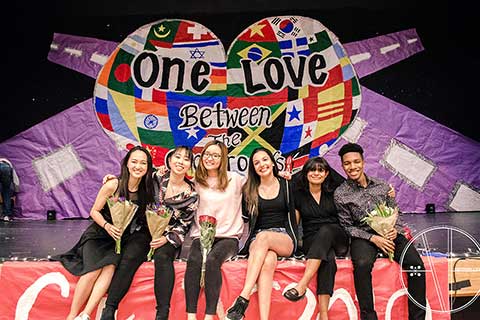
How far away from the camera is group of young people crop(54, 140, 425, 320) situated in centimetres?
260

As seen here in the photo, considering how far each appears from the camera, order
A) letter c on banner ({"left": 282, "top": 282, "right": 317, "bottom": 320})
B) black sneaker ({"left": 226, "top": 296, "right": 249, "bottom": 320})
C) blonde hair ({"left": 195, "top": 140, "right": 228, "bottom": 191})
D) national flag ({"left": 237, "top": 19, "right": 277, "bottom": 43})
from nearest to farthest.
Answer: black sneaker ({"left": 226, "top": 296, "right": 249, "bottom": 320})
letter c on banner ({"left": 282, "top": 282, "right": 317, "bottom": 320})
blonde hair ({"left": 195, "top": 140, "right": 228, "bottom": 191})
national flag ({"left": 237, "top": 19, "right": 277, "bottom": 43})

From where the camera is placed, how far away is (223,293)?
273cm

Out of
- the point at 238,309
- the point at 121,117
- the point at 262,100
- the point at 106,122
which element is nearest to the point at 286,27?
the point at 262,100

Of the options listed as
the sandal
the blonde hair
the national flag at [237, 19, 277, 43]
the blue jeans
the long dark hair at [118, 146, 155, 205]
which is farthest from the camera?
the national flag at [237, 19, 277, 43]

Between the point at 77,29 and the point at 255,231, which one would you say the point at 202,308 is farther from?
the point at 77,29

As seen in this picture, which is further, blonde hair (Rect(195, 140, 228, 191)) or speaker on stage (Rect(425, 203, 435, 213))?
speaker on stage (Rect(425, 203, 435, 213))

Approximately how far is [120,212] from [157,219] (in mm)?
219

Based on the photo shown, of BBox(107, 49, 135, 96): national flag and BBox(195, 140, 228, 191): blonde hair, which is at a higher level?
BBox(107, 49, 135, 96): national flag

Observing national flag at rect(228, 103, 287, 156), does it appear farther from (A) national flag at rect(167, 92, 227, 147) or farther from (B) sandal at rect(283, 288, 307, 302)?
(B) sandal at rect(283, 288, 307, 302)

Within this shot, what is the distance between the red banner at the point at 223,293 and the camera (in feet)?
8.87

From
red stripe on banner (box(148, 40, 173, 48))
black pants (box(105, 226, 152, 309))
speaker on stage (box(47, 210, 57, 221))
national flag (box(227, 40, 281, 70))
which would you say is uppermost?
red stripe on banner (box(148, 40, 173, 48))

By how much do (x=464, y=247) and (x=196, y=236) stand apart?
1986 millimetres

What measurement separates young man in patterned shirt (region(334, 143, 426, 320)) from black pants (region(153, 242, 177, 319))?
1.05 meters

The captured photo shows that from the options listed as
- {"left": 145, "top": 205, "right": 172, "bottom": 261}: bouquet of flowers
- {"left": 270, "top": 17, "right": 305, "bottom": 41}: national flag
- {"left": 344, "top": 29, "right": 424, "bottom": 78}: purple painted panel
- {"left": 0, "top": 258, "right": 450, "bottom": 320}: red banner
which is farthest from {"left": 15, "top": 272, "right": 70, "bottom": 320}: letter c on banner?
{"left": 344, "top": 29, "right": 424, "bottom": 78}: purple painted panel
